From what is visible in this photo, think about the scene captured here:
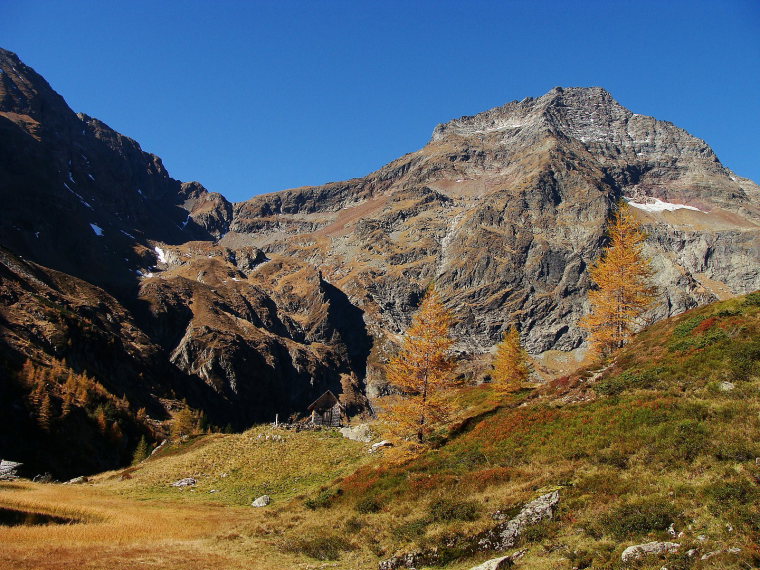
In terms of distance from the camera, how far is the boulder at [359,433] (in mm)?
46656

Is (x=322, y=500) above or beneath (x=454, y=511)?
beneath

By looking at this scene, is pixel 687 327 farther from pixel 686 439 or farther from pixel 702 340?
pixel 686 439

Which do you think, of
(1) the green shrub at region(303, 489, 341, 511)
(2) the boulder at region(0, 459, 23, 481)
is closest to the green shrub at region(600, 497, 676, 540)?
(1) the green shrub at region(303, 489, 341, 511)

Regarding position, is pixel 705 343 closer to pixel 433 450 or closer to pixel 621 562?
pixel 433 450

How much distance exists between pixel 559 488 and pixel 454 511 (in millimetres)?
4384

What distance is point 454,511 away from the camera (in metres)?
18.9

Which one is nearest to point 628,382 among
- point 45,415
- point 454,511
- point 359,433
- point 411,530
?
point 454,511

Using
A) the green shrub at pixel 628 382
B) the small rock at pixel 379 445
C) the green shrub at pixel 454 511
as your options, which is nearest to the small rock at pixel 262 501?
the small rock at pixel 379 445

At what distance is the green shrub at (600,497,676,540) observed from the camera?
12.8 metres

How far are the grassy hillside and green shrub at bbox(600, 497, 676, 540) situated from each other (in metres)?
0.05

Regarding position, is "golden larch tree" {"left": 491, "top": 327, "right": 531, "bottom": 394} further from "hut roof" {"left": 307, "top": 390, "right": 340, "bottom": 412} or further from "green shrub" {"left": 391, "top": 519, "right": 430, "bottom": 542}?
"hut roof" {"left": 307, "top": 390, "right": 340, "bottom": 412}

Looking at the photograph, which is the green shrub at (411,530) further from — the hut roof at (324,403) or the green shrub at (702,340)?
the hut roof at (324,403)

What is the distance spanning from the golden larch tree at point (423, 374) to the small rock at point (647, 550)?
1898 centimetres

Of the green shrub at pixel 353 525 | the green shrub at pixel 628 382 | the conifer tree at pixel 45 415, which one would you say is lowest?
the green shrub at pixel 353 525
